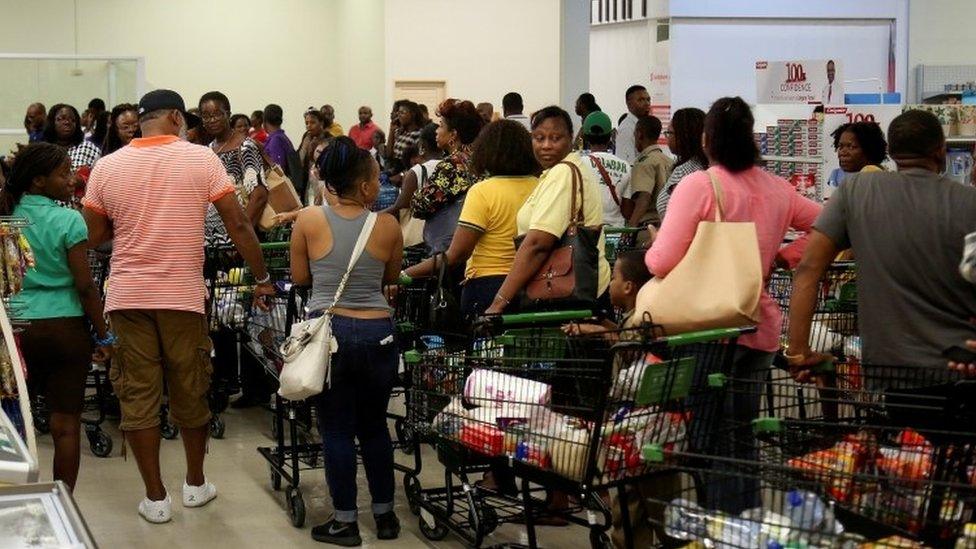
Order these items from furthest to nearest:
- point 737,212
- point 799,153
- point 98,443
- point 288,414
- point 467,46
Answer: point 467,46
point 799,153
point 98,443
point 288,414
point 737,212

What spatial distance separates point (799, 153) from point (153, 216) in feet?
17.4

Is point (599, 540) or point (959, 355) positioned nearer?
point (959, 355)

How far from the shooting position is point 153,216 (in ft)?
17.8

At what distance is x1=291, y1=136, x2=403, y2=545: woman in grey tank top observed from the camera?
515 centimetres

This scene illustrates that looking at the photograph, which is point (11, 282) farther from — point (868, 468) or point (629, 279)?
point (868, 468)

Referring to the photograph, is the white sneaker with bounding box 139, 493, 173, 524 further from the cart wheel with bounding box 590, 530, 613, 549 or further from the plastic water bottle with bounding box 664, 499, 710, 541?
the plastic water bottle with bounding box 664, 499, 710, 541

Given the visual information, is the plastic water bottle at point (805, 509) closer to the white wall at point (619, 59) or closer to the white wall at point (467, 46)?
the white wall at point (619, 59)

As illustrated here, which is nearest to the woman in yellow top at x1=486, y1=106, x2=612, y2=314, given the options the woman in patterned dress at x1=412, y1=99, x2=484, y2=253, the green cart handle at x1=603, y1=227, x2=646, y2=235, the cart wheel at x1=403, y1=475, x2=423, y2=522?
the cart wheel at x1=403, y1=475, x2=423, y2=522

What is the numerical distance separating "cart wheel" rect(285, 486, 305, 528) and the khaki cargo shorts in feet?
1.84

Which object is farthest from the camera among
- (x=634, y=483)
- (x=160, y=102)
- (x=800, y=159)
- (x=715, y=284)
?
(x=800, y=159)

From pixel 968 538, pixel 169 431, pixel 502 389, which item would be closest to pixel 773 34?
pixel 169 431

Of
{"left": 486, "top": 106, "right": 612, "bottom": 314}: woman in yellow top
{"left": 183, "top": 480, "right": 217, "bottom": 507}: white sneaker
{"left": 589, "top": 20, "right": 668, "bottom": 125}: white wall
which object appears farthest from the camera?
{"left": 589, "top": 20, "right": 668, "bottom": 125}: white wall

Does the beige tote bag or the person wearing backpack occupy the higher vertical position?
the person wearing backpack

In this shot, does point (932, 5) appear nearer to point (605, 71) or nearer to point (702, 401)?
point (605, 71)
